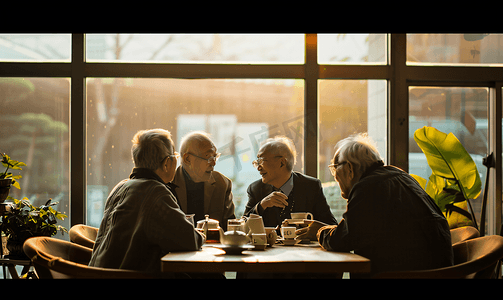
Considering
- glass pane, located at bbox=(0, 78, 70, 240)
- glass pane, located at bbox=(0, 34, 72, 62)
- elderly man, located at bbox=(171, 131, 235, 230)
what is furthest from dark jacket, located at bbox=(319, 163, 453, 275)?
glass pane, located at bbox=(0, 34, 72, 62)

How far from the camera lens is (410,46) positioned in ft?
12.4

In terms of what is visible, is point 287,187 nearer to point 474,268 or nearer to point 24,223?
point 474,268

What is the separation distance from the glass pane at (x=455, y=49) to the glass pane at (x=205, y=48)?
46.2 inches

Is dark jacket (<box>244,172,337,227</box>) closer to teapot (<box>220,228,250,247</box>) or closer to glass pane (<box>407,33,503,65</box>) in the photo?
teapot (<box>220,228,250,247</box>)

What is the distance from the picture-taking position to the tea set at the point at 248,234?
190cm

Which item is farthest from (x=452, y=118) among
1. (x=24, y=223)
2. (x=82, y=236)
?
(x=24, y=223)

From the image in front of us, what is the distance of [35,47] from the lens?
3691 millimetres

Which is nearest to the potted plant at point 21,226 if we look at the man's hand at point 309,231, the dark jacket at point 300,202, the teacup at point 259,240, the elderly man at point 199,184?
the elderly man at point 199,184

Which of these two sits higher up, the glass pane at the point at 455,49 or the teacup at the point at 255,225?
the glass pane at the point at 455,49

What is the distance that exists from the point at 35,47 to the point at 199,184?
224cm

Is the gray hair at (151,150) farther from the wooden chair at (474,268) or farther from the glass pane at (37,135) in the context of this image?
the glass pane at (37,135)

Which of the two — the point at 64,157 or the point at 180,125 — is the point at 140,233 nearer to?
the point at 180,125

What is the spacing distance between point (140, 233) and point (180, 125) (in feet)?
6.64
